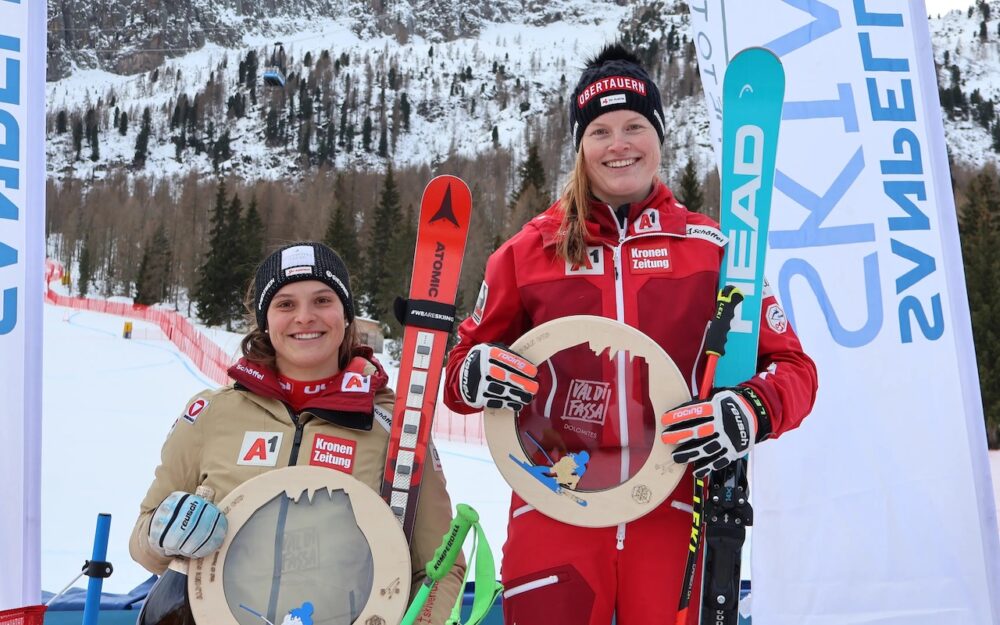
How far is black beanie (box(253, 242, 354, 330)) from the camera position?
200 centimetres

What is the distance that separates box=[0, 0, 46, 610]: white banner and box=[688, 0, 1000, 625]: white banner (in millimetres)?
2457

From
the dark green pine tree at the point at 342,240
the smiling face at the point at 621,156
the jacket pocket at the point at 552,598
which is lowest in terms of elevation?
the jacket pocket at the point at 552,598

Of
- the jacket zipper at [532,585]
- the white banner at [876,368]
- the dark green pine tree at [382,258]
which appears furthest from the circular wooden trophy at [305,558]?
the dark green pine tree at [382,258]

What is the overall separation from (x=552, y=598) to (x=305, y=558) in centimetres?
60

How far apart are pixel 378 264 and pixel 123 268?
900 inches

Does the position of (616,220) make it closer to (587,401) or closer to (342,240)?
(587,401)

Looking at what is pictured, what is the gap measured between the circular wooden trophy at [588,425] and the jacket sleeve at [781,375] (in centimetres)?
20

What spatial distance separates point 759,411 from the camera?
1.71 metres

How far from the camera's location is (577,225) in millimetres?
1851

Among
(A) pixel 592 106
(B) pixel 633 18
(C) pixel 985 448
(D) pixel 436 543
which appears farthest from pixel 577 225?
(B) pixel 633 18

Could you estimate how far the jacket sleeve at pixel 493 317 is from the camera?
192 centimetres

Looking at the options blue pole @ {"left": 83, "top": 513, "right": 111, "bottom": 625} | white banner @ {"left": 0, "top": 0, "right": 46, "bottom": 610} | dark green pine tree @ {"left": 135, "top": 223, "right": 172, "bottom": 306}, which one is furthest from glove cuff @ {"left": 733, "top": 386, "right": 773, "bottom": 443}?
dark green pine tree @ {"left": 135, "top": 223, "right": 172, "bottom": 306}

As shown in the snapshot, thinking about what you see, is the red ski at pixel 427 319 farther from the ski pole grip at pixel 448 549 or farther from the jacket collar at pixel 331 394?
the ski pole grip at pixel 448 549

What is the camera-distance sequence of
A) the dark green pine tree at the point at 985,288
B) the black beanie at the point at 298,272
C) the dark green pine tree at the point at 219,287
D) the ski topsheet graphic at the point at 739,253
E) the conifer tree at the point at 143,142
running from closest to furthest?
the ski topsheet graphic at the point at 739,253
the black beanie at the point at 298,272
the dark green pine tree at the point at 985,288
the dark green pine tree at the point at 219,287
the conifer tree at the point at 143,142
